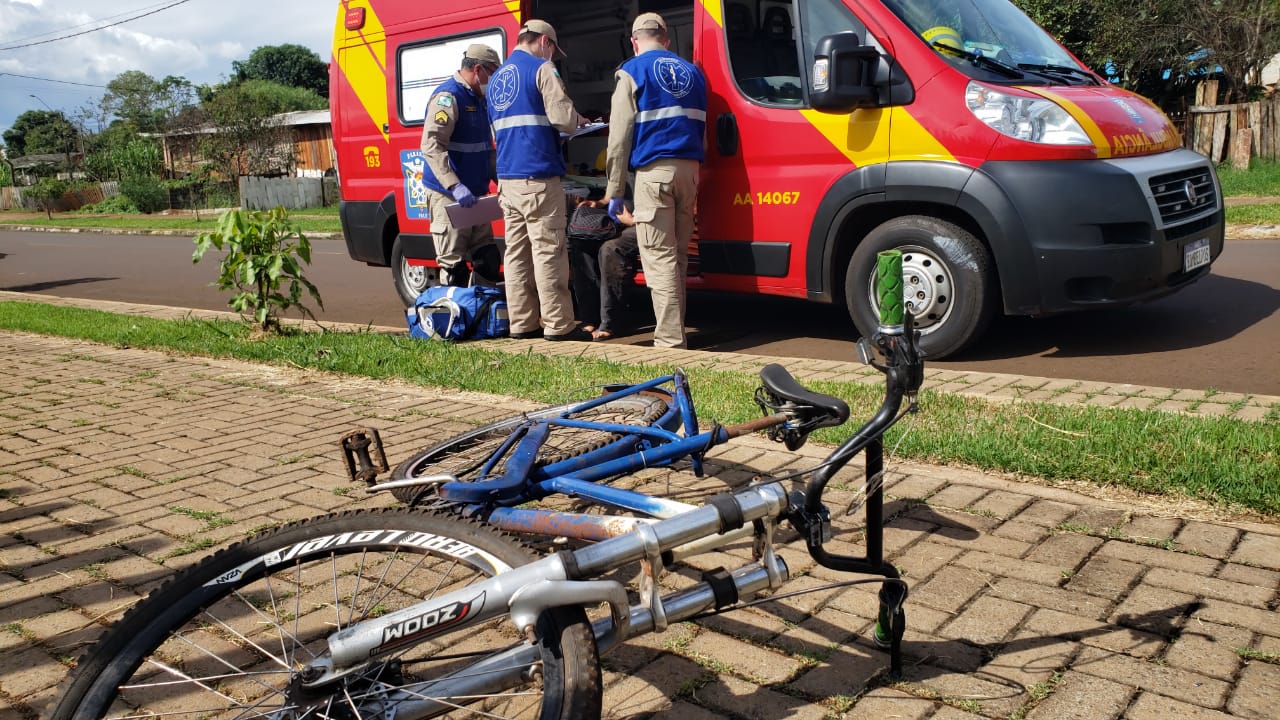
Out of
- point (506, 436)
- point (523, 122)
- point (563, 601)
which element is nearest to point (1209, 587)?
point (563, 601)

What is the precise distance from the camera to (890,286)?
7.86 ft

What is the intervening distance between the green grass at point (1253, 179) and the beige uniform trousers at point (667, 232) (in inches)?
385

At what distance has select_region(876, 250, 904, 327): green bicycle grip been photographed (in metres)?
2.39

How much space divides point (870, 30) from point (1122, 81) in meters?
20.6

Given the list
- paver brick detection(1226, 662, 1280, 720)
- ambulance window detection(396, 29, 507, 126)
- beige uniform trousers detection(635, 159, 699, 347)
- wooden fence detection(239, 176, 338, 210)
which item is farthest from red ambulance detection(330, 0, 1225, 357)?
wooden fence detection(239, 176, 338, 210)

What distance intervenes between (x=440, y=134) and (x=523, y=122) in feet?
2.78

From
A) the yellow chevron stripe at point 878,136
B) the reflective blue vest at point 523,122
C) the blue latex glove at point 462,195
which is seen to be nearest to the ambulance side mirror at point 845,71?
the yellow chevron stripe at point 878,136

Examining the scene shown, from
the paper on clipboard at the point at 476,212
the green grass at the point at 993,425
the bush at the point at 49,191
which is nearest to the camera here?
the green grass at the point at 993,425

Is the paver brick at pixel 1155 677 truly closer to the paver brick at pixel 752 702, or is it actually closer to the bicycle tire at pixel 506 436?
the paver brick at pixel 752 702

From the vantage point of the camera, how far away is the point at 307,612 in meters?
3.12

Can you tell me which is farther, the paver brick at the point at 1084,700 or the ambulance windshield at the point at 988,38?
the ambulance windshield at the point at 988,38

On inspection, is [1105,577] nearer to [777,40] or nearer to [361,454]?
[361,454]

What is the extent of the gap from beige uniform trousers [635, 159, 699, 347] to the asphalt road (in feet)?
1.44

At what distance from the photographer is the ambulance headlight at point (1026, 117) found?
5816mm
